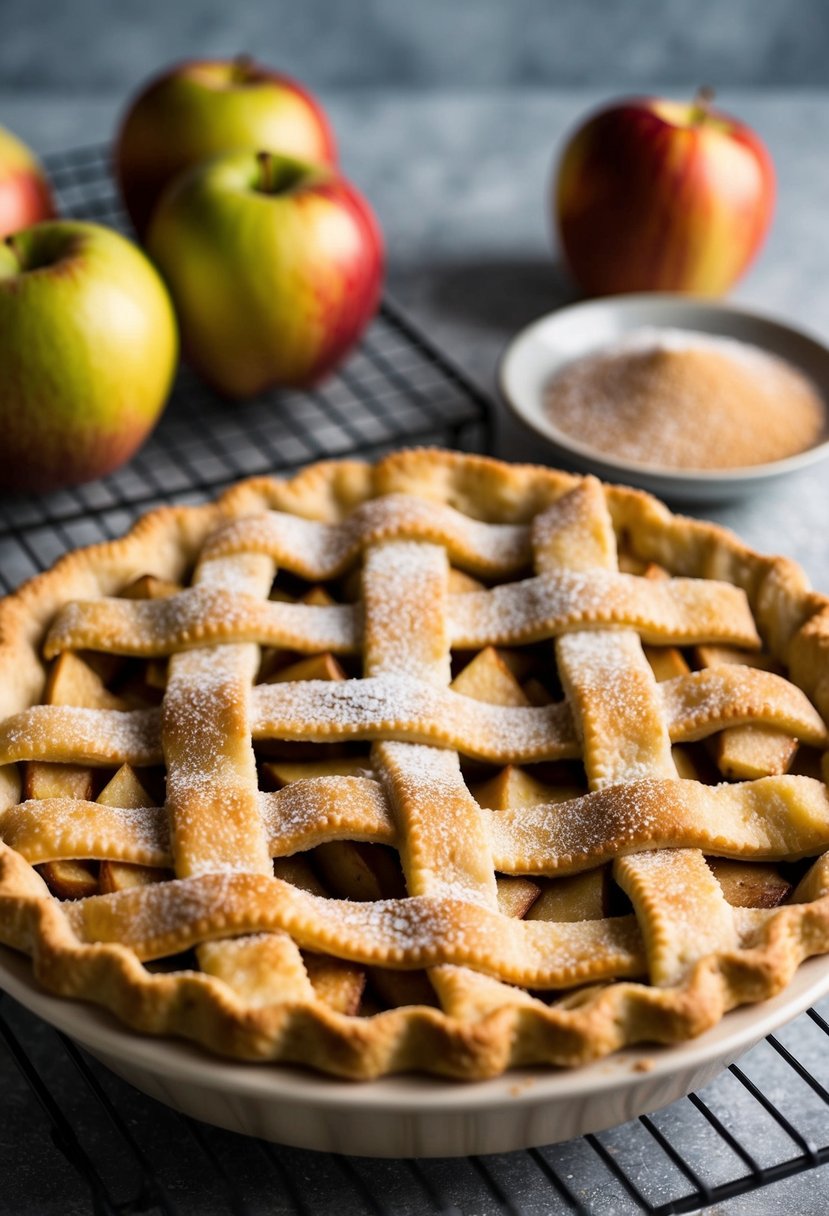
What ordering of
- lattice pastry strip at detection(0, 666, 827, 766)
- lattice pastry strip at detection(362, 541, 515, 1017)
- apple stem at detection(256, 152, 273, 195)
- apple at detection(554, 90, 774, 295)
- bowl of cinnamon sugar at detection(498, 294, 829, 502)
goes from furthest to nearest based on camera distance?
1. apple at detection(554, 90, 774, 295)
2. apple stem at detection(256, 152, 273, 195)
3. bowl of cinnamon sugar at detection(498, 294, 829, 502)
4. lattice pastry strip at detection(0, 666, 827, 766)
5. lattice pastry strip at detection(362, 541, 515, 1017)

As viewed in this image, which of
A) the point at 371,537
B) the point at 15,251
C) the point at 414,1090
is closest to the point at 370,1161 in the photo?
the point at 414,1090

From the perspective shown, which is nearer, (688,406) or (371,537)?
(371,537)

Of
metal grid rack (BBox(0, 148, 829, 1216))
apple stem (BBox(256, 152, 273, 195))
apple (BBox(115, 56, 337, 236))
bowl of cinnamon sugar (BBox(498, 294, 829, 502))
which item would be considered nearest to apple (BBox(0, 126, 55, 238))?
apple (BBox(115, 56, 337, 236))

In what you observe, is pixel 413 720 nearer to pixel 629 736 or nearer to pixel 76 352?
pixel 629 736

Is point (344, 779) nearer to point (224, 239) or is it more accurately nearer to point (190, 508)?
point (190, 508)

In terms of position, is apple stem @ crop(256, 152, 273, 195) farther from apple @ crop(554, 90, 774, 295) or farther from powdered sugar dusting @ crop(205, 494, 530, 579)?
powdered sugar dusting @ crop(205, 494, 530, 579)

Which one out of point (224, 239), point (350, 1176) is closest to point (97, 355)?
point (224, 239)
